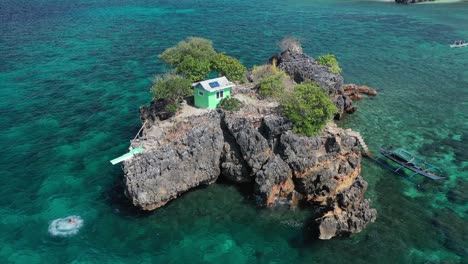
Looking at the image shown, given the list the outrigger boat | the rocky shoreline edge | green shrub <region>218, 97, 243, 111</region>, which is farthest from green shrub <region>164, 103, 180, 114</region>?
the outrigger boat

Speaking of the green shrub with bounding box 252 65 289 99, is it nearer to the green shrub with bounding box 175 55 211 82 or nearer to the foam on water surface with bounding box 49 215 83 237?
the green shrub with bounding box 175 55 211 82

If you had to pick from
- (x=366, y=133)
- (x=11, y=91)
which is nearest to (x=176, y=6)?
(x=11, y=91)

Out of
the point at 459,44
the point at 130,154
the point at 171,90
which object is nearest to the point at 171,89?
the point at 171,90

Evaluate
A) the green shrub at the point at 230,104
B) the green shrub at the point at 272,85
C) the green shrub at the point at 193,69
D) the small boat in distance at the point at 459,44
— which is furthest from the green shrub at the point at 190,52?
the small boat in distance at the point at 459,44

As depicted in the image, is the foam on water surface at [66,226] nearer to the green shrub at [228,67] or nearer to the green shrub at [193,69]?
the green shrub at [193,69]

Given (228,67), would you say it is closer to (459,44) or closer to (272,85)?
(272,85)

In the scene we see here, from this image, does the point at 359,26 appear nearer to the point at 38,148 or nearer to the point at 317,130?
the point at 317,130
